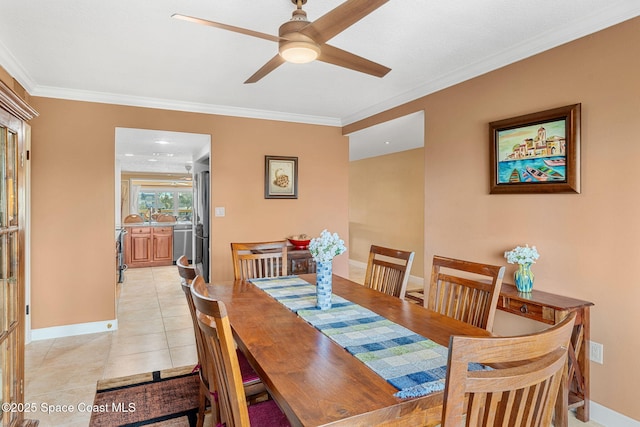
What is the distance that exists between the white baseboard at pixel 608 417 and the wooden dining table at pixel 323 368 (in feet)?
4.54

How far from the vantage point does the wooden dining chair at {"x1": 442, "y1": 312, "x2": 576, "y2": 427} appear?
2.49ft

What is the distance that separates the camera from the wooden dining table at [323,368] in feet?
3.26

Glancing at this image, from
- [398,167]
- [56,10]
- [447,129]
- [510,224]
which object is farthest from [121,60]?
[398,167]

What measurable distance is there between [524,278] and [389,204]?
4.39 metres

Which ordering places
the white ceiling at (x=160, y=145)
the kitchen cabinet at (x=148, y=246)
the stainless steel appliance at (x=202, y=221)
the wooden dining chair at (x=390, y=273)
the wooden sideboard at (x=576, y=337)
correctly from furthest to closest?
1. the kitchen cabinet at (x=148, y=246)
2. the stainless steel appliance at (x=202, y=221)
3. the white ceiling at (x=160, y=145)
4. the wooden dining chair at (x=390, y=273)
5. the wooden sideboard at (x=576, y=337)

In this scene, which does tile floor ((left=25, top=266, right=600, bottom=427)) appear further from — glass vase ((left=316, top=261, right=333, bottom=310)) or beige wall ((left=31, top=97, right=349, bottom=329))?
glass vase ((left=316, top=261, right=333, bottom=310))

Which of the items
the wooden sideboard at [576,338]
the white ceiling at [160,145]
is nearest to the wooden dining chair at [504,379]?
the wooden sideboard at [576,338]

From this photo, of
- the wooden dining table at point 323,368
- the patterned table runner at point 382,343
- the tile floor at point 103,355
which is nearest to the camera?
the wooden dining table at point 323,368

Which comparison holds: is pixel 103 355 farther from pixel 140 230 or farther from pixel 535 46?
pixel 140 230

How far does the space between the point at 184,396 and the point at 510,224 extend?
267 cm

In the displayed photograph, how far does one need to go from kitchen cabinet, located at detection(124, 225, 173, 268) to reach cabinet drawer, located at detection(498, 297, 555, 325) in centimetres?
678

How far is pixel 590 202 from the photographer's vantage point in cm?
226

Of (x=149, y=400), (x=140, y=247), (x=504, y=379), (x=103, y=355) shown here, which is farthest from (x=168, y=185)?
(x=504, y=379)

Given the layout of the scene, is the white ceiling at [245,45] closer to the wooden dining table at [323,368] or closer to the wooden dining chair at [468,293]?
the wooden dining chair at [468,293]
